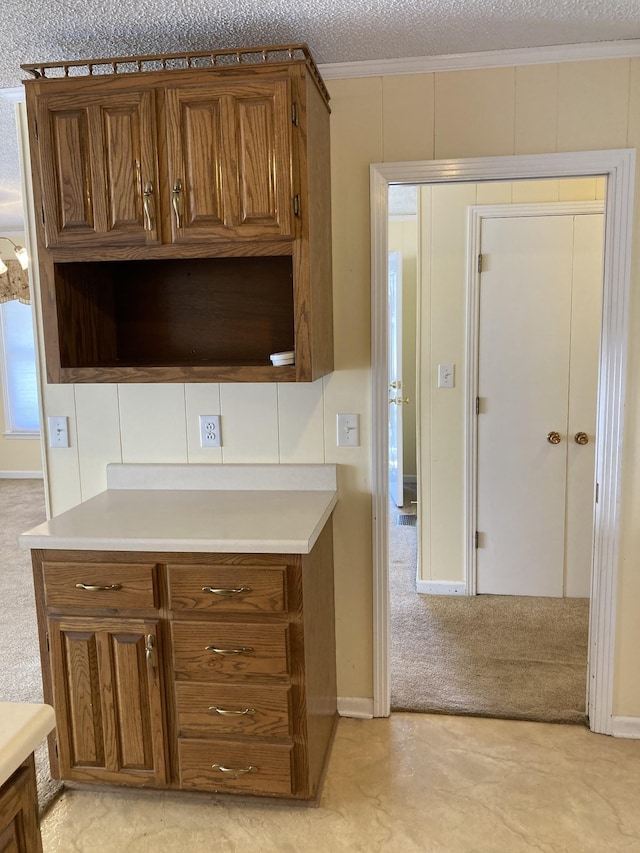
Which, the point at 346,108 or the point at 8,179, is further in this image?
the point at 8,179

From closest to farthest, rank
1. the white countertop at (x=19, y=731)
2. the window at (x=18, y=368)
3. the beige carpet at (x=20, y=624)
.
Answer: the white countertop at (x=19, y=731) → the beige carpet at (x=20, y=624) → the window at (x=18, y=368)

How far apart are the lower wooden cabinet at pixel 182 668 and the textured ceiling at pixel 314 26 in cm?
155

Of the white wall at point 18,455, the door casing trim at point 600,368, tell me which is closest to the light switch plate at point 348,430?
the door casing trim at point 600,368

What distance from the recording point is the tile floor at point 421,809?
6.54ft

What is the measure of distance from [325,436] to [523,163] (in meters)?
1.16

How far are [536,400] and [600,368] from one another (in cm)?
112

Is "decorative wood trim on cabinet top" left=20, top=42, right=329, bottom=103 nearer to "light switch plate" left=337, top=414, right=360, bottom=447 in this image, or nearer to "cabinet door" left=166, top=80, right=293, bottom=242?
"cabinet door" left=166, top=80, right=293, bottom=242

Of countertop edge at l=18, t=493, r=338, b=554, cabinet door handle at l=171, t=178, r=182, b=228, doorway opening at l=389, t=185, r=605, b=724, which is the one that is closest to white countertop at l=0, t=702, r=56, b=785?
countertop edge at l=18, t=493, r=338, b=554

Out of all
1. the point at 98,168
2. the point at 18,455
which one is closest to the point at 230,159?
the point at 98,168

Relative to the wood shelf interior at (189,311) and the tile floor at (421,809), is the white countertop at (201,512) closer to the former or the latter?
the wood shelf interior at (189,311)

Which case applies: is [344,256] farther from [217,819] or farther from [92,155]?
[217,819]

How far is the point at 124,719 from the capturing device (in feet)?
6.83

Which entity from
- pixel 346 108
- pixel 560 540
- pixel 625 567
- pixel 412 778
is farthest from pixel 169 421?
pixel 560 540

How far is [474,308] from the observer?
347 centimetres
